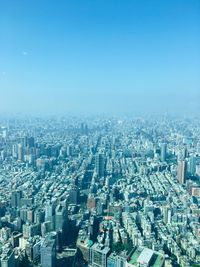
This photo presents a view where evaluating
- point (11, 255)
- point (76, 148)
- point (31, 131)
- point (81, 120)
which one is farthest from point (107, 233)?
point (81, 120)

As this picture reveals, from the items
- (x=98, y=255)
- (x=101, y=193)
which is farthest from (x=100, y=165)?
(x=98, y=255)

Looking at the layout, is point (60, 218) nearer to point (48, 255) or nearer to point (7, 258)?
point (48, 255)

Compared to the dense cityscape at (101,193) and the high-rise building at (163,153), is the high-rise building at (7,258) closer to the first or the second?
the dense cityscape at (101,193)

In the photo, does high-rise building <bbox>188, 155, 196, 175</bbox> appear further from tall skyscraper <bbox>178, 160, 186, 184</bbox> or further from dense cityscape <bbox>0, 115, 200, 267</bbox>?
tall skyscraper <bbox>178, 160, 186, 184</bbox>

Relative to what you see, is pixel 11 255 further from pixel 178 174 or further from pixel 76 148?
pixel 76 148

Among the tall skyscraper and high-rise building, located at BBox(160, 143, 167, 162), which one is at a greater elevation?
high-rise building, located at BBox(160, 143, 167, 162)

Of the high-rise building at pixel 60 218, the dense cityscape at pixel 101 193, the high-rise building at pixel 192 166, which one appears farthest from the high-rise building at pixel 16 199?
the high-rise building at pixel 192 166

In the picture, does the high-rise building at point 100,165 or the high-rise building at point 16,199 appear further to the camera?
the high-rise building at point 100,165

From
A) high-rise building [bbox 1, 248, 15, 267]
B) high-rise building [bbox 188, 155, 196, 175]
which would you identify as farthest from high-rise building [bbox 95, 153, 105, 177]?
Result: high-rise building [bbox 1, 248, 15, 267]

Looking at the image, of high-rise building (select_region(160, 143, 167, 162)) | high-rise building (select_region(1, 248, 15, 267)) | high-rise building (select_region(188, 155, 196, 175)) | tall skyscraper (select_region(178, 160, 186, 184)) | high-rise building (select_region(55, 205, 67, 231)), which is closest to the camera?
high-rise building (select_region(1, 248, 15, 267))
